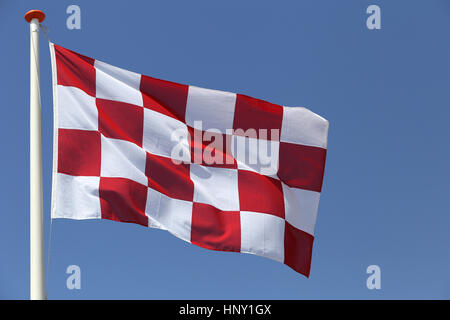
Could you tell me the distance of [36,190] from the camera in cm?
596

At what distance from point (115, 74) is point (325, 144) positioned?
3.04 metres

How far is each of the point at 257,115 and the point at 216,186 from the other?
120 centimetres

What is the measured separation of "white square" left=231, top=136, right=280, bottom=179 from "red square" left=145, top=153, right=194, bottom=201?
2.94 ft

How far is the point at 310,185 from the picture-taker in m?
8.27

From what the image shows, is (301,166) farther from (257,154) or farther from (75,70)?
(75,70)

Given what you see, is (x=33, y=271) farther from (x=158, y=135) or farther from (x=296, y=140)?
(x=296, y=140)

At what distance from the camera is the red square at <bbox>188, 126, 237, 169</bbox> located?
310 inches

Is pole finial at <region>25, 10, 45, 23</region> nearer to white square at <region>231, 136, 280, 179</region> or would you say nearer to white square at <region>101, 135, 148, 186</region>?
white square at <region>101, 135, 148, 186</region>

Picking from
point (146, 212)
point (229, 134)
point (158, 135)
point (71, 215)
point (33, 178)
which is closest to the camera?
point (33, 178)

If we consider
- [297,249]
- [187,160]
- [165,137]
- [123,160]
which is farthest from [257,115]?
[123,160]

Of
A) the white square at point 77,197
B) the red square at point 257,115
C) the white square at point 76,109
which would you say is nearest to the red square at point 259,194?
the red square at point 257,115

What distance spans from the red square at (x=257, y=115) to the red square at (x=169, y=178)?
3.55ft

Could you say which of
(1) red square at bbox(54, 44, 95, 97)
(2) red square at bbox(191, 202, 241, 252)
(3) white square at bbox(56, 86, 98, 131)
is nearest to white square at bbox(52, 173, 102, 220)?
(3) white square at bbox(56, 86, 98, 131)
